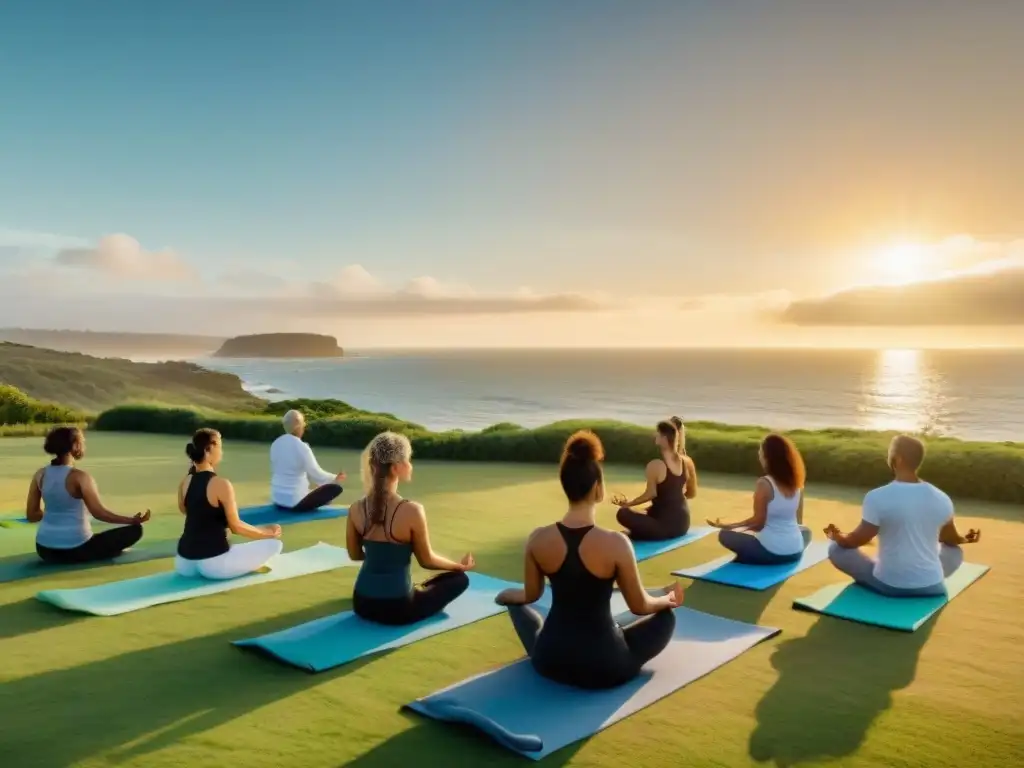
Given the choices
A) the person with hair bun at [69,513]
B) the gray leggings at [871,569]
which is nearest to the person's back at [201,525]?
the person with hair bun at [69,513]

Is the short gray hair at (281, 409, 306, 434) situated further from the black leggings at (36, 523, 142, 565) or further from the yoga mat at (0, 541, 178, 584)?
the black leggings at (36, 523, 142, 565)

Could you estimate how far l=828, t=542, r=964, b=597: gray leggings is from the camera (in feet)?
20.2

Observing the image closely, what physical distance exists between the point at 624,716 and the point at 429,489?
7910 millimetres

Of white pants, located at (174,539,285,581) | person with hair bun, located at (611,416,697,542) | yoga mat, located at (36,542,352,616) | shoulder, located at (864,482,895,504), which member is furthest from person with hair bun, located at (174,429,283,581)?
shoulder, located at (864,482,895,504)

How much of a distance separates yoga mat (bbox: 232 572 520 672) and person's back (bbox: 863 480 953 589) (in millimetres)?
2734

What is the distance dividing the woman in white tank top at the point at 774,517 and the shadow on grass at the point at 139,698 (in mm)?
3544

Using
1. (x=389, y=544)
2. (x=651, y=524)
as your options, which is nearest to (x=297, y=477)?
(x=651, y=524)

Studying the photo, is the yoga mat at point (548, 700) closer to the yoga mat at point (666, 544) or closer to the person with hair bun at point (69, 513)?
the yoga mat at point (666, 544)

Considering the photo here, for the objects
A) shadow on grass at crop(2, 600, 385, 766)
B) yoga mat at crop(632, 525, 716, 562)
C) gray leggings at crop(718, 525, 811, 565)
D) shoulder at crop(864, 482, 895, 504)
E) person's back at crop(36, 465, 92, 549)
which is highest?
shoulder at crop(864, 482, 895, 504)

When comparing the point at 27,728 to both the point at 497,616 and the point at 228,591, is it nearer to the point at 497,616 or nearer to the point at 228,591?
the point at 228,591

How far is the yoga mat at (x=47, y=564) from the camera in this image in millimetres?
7055

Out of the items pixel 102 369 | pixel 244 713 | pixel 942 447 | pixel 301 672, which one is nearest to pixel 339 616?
pixel 301 672

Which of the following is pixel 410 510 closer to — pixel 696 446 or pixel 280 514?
pixel 280 514

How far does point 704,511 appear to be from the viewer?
1019cm
